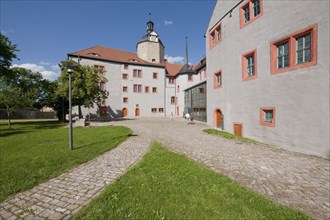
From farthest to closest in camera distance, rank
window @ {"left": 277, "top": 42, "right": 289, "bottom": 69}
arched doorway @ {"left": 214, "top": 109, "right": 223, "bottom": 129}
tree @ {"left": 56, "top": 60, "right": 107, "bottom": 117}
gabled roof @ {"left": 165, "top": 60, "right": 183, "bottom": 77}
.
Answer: gabled roof @ {"left": 165, "top": 60, "right": 183, "bottom": 77}
tree @ {"left": 56, "top": 60, "right": 107, "bottom": 117}
arched doorway @ {"left": 214, "top": 109, "right": 223, "bottom": 129}
window @ {"left": 277, "top": 42, "right": 289, "bottom": 69}

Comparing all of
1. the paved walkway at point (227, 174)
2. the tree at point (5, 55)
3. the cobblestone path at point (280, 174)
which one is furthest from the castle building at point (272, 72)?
the tree at point (5, 55)

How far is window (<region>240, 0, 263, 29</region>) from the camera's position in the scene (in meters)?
10.7

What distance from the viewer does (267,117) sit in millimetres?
10070

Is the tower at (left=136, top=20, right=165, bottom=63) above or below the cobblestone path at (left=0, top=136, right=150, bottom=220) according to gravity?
above

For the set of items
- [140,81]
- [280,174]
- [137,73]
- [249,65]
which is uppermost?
[137,73]

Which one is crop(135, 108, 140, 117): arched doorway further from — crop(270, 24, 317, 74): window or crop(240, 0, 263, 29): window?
crop(270, 24, 317, 74): window

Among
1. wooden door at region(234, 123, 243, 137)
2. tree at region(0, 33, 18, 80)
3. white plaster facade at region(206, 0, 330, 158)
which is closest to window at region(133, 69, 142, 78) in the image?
tree at region(0, 33, 18, 80)

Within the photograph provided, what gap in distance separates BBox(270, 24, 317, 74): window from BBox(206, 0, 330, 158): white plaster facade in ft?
0.65

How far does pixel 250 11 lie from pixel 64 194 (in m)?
14.5

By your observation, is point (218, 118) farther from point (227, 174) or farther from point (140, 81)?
point (140, 81)

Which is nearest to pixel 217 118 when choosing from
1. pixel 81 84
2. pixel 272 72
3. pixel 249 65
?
pixel 249 65

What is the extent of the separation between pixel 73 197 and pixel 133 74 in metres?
34.8

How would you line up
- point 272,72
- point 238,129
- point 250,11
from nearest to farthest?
point 272,72
point 250,11
point 238,129

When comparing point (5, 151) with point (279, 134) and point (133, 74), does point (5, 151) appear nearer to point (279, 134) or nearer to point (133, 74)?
point (279, 134)
